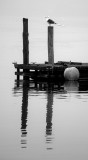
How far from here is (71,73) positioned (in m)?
40.5

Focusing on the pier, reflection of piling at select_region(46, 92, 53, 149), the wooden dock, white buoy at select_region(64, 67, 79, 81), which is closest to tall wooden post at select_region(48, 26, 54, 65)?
the pier

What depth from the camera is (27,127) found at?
15.3 metres

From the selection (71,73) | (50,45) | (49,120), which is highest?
(50,45)

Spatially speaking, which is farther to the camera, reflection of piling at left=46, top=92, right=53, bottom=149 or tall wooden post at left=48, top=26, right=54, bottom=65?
tall wooden post at left=48, top=26, right=54, bottom=65

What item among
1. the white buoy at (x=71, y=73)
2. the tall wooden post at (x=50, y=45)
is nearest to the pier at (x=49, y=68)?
the tall wooden post at (x=50, y=45)

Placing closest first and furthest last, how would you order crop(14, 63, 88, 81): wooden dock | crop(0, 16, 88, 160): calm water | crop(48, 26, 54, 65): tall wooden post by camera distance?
crop(0, 16, 88, 160): calm water, crop(14, 63, 88, 81): wooden dock, crop(48, 26, 54, 65): tall wooden post

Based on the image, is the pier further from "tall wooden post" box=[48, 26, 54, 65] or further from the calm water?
the calm water

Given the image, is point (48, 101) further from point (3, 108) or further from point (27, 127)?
point (27, 127)

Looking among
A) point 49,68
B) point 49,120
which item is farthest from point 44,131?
point 49,68

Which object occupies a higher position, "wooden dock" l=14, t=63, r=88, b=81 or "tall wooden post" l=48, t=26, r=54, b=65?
"tall wooden post" l=48, t=26, r=54, b=65

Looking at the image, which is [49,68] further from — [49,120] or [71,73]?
[49,120]

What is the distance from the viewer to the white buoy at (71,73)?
40.3m

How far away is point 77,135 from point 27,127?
1.84m

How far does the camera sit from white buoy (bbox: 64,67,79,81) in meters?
40.3
